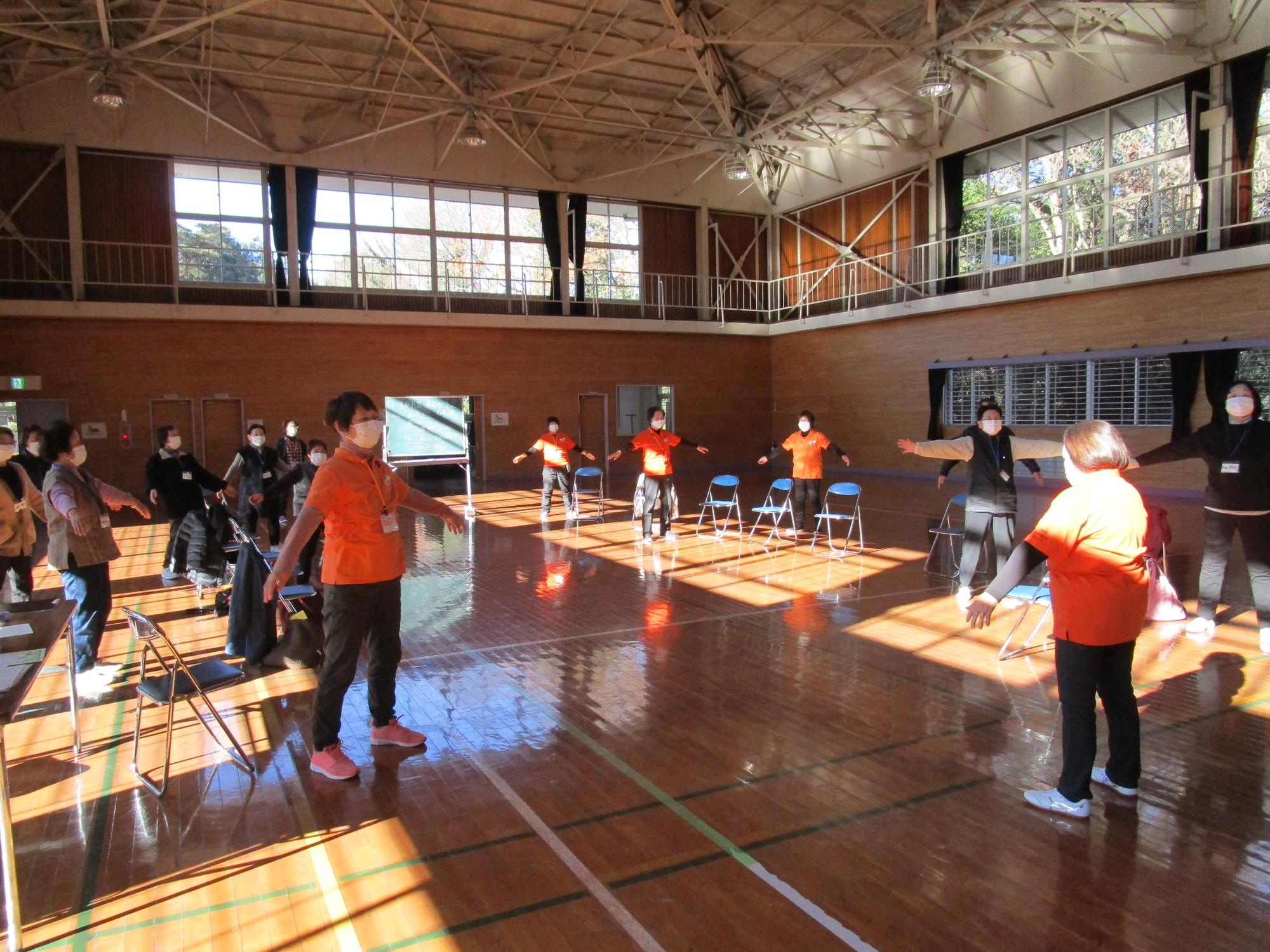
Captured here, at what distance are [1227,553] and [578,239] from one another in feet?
60.7

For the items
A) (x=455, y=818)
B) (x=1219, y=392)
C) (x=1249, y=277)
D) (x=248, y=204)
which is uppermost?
(x=248, y=204)

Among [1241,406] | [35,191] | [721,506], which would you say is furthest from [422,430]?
[1241,406]

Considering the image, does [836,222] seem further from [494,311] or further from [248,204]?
[248,204]

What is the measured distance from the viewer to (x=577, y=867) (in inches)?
131

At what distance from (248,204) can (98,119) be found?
317 cm

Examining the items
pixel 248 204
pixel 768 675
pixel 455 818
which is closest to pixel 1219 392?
pixel 768 675

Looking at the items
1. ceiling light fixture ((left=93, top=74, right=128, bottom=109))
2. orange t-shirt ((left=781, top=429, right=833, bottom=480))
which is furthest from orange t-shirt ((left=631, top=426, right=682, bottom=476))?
ceiling light fixture ((left=93, top=74, right=128, bottom=109))

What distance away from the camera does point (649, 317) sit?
74.6 ft

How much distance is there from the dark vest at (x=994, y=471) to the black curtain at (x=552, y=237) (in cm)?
1593

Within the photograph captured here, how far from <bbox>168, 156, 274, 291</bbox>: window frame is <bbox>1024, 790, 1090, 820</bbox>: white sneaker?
1855cm

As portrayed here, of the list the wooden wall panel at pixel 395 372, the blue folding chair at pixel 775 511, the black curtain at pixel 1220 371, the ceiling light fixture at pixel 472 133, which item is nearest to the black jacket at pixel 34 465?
the blue folding chair at pixel 775 511

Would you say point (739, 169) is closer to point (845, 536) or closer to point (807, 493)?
point (845, 536)

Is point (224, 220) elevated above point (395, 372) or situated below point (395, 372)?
above

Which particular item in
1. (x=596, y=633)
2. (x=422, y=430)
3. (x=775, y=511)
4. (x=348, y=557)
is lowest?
(x=596, y=633)
